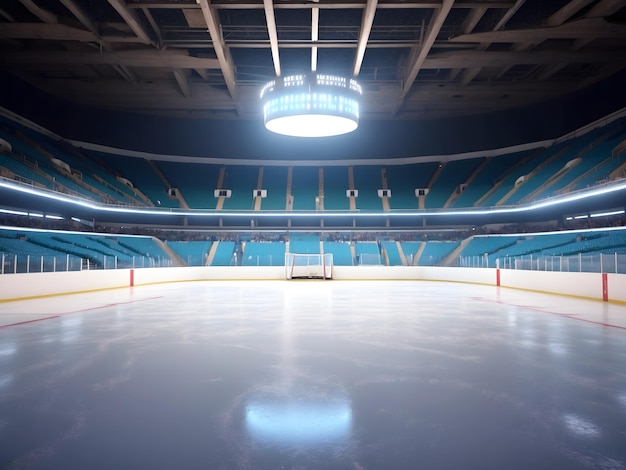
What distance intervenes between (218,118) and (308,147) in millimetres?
8997

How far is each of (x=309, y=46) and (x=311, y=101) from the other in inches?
119

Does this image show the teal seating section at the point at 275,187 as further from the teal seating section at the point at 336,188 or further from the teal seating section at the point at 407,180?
the teal seating section at the point at 407,180

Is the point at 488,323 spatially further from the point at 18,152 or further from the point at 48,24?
the point at 18,152

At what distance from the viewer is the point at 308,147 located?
39312 millimetres

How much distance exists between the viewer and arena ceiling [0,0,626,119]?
704 inches

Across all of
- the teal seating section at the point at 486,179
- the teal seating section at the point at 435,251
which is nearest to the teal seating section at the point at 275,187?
the teal seating section at the point at 435,251

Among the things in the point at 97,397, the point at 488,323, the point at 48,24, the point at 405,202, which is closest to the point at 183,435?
the point at 97,397

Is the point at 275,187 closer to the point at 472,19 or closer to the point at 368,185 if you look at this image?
the point at 368,185

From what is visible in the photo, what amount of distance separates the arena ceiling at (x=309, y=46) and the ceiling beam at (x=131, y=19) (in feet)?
0.25

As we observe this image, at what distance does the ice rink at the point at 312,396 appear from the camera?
2895 millimetres

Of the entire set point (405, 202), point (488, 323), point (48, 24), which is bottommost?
point (488, 323)

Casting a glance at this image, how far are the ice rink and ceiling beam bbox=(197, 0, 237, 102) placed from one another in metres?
13.5

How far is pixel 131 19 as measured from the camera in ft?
57.2

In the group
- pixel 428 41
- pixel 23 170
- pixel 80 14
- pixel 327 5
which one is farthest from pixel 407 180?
pixel 23 170
